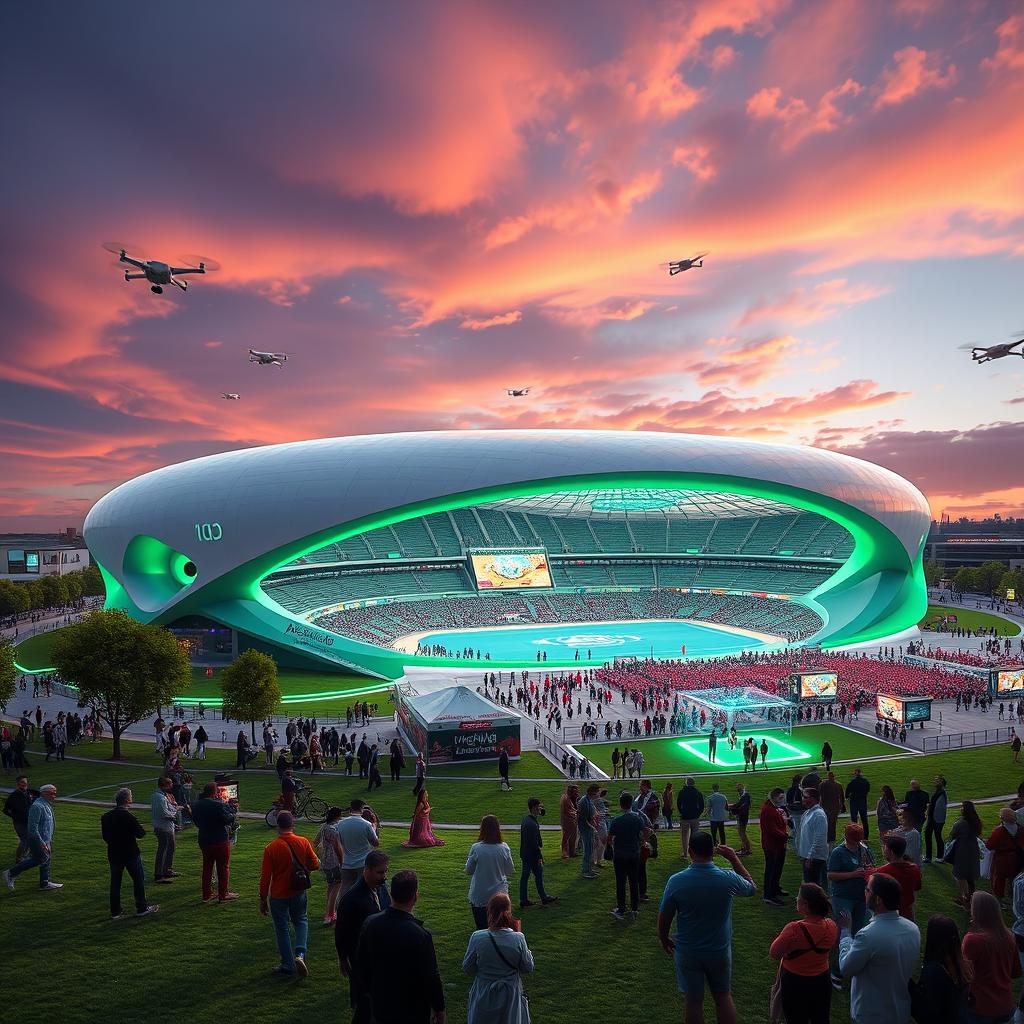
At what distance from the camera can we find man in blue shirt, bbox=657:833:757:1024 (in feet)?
14.1

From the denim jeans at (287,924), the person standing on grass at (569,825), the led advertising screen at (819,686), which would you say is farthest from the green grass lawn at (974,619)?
the denim jeans at (287,924)

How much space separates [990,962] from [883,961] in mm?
791

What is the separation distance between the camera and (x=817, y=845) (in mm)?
6648

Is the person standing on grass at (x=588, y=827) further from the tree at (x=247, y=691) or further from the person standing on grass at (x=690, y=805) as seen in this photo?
the tree at (x=247, y=691)

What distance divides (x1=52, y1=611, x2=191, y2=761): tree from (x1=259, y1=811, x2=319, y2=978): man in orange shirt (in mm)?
17409

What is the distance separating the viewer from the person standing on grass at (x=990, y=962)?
4043 mm

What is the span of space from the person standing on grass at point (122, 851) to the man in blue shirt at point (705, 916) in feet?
16.5

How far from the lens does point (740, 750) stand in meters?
23.3

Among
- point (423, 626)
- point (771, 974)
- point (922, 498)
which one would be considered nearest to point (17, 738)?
point (771, 974)

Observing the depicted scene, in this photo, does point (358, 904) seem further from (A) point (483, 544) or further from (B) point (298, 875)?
(A) point (483, 544)

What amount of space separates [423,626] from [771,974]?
47.5 m

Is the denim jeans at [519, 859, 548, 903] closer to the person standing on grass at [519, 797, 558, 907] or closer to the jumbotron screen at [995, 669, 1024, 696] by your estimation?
the person standing on grass at [519, 797, 558, 907]

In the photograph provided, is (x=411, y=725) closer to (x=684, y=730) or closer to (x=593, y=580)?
(x=684, y=730)

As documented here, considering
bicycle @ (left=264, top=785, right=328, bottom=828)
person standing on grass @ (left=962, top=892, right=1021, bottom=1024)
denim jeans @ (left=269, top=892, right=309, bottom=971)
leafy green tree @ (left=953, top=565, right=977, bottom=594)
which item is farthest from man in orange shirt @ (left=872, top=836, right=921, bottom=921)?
leafy green tree @ (left=953, top=565, right=977, bottom=594)
